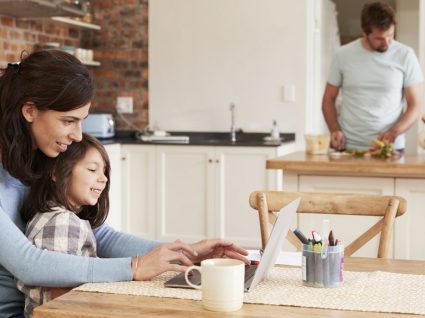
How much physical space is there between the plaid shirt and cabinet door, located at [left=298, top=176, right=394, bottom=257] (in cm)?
177

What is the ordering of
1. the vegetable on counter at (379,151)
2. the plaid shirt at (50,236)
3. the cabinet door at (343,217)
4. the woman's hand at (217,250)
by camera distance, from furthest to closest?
the vegetable on counter at (379,151)
the cabinet door at (343,217)
the woman's hand at (217,250)
the plaid shirt at (50,236)

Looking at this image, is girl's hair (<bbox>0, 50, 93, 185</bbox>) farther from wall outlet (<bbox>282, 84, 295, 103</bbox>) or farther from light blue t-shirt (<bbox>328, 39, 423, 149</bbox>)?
wall outlet (<bbox>282, 84, 295, 103</bbox>)

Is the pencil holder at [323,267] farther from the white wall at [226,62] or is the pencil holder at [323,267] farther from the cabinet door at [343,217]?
the white wall at [226,62]

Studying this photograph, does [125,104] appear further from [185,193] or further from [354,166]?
[354,166]

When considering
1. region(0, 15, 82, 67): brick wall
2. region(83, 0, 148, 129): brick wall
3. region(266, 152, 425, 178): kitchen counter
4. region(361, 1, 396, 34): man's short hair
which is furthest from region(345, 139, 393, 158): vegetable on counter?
region(83, 0, 148, 129): brick wall

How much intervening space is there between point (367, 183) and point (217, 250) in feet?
5.36

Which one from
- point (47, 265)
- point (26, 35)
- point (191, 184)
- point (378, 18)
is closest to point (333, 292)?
point (47, 265)

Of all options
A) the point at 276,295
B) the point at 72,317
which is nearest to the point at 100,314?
the point at 72,317

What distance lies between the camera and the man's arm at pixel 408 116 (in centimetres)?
400

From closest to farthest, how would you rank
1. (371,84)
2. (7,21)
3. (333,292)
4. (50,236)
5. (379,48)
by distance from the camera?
(333,292), (50,236), (379,48), (371,84), (7,21)

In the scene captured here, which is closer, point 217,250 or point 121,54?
point 217,250

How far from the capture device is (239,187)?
17.1 ft

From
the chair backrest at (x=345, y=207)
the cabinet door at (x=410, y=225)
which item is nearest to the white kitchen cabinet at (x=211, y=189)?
the cabinet door at (x=410, y=225)

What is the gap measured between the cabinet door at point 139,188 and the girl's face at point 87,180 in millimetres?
3622
